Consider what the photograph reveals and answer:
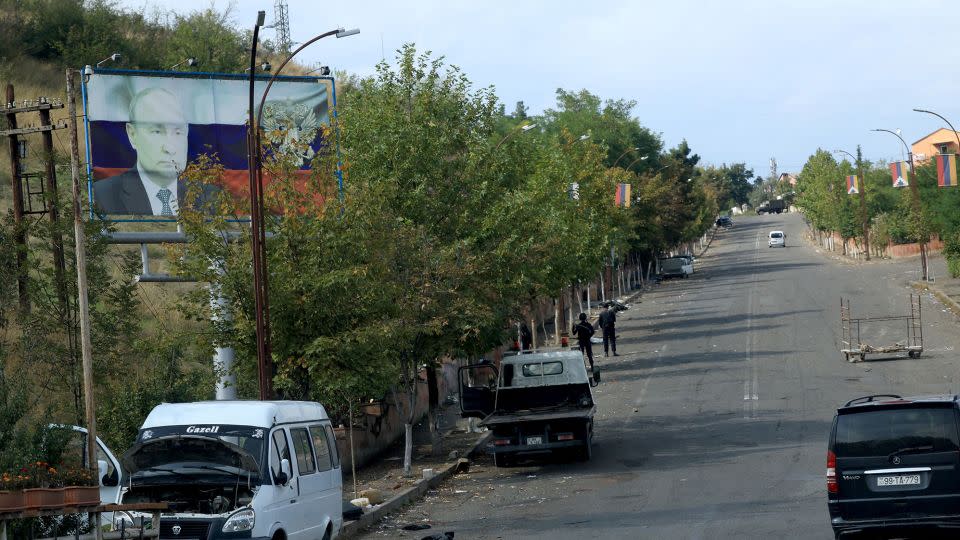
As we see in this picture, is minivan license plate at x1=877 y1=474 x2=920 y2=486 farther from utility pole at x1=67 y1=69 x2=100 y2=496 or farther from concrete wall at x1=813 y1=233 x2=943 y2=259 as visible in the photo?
concrete wall at x1=813 y1=233 x2=943 y2=259

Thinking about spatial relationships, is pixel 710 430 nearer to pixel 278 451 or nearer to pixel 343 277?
pixel 343 277

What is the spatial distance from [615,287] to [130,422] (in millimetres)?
67014

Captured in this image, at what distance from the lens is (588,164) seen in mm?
51594

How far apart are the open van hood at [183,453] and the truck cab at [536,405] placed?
9.99 metres

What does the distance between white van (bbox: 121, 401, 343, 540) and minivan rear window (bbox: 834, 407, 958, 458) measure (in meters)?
6.09

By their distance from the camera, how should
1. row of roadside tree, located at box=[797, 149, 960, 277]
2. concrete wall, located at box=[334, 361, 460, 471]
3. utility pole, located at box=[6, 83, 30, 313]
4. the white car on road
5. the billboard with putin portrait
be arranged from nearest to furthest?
utility pole, located at box=[6, 83, 30, 313]
concrete wall, located at box=[334, 361, 460, 471]
the billboard with putin portrait
row of roadside tree, located at box=[797, 149, 960, 277]
the white car on road

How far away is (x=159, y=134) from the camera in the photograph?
2691 cm

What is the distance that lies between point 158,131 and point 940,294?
130 ft

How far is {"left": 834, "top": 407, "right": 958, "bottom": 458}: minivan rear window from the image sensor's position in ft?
41.7

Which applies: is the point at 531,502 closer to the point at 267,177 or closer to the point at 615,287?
the point at 267,177

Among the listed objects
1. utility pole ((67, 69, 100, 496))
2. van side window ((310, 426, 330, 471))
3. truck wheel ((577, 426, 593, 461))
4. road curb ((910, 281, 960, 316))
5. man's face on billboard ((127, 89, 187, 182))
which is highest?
man's face on billboard ((127, 89, 187, 182))

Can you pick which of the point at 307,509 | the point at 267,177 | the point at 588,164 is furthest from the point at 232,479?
the point at 588,164

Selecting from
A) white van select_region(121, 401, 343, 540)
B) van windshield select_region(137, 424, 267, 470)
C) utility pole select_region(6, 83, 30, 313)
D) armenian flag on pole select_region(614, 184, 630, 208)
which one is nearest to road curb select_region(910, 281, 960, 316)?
armenian flag on pole select_region(614, 184, 630, 208)

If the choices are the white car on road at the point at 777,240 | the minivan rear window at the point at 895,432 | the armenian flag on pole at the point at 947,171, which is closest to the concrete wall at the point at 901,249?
the white car on road at the point at 777,240
